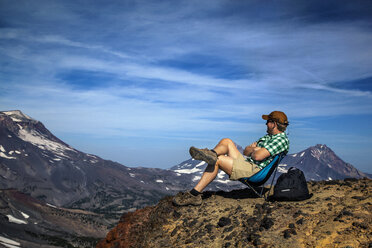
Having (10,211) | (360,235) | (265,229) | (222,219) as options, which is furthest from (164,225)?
(10,211)

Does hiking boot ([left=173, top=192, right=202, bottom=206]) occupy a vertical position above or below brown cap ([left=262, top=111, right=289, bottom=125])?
below

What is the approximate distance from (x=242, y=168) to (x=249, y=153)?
65cm

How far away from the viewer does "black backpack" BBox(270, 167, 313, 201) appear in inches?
388

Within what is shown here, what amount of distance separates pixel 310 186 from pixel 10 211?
719ft

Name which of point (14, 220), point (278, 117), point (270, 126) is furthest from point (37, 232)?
point (278, 117)

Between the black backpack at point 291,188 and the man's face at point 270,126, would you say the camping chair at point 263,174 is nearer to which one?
the black backpack at point 291,188

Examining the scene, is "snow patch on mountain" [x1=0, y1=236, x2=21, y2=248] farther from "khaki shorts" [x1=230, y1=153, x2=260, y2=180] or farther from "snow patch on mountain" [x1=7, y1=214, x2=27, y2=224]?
"khaki shorts" [x1=230, y1=153, x2=260, y2=180]

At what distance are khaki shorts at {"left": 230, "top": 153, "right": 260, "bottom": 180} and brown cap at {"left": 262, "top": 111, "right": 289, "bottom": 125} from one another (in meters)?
1.58

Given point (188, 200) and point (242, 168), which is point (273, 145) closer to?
point (242, 168)

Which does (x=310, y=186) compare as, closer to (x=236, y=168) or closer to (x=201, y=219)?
(x=236, y=168)

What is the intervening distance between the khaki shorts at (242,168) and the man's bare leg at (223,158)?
14cm

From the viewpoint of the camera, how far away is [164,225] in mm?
10719

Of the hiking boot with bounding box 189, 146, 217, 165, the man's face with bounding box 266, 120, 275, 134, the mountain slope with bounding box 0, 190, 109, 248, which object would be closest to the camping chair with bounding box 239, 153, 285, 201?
the man's face with bounding box 266, 120, 275, 134

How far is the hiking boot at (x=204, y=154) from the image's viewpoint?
32.8 feet
